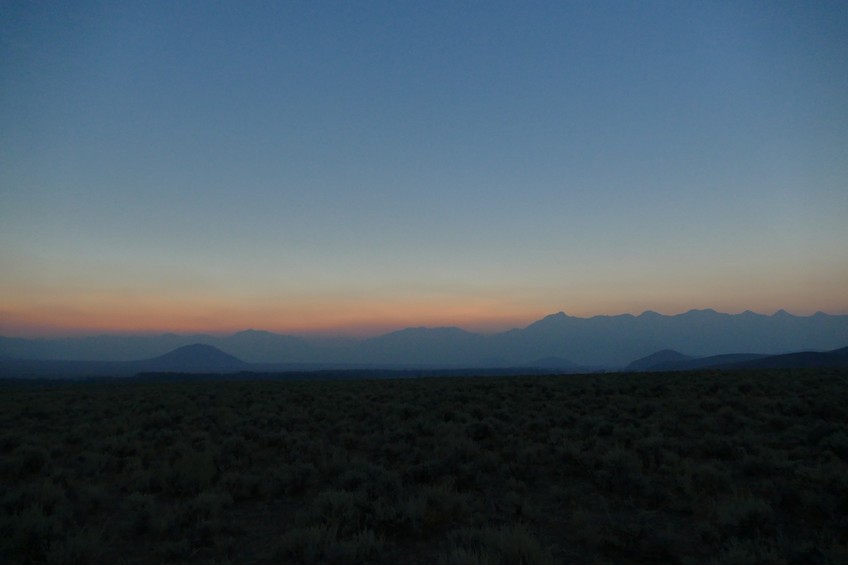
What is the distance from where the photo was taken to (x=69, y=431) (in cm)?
1321

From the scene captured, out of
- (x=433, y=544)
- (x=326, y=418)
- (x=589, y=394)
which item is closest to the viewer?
(x=433, y=544)

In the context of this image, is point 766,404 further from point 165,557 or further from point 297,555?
point 165,557

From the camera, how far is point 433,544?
614 centimetres

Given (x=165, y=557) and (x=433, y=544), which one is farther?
(x=433, y=544)

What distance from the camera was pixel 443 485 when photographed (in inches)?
302

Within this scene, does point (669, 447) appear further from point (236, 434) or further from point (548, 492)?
point (236, 434)

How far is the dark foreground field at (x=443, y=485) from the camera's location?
576 cm

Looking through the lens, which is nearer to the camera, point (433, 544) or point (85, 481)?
point (433, 544)

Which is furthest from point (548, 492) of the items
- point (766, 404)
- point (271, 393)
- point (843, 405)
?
point (271, 393)

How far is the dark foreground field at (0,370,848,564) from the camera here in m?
5.76

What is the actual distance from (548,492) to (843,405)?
11038 mm

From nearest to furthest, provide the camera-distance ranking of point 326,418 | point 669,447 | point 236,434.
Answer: point 669,447, point 236,434, point 326,418

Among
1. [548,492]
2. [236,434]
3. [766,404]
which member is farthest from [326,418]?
[766,404]

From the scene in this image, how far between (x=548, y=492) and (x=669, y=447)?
3.59 m
